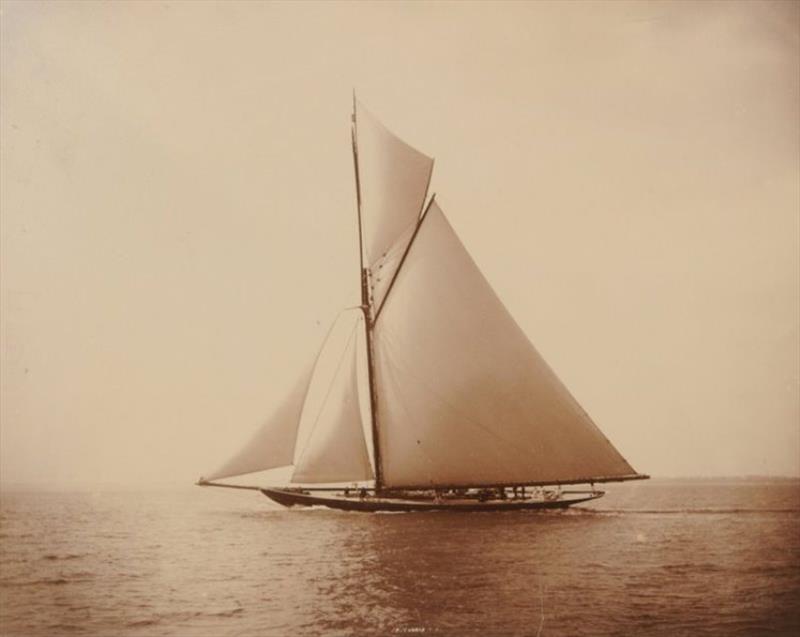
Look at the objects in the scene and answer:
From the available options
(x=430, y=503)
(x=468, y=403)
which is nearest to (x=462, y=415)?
(x=468, y=403)

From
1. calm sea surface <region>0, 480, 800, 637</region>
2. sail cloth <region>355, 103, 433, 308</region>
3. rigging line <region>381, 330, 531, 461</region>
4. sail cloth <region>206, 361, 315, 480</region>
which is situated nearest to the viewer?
calm sea surface <region>0, 480, 800, 637</region>

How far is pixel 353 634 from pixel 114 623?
3142 millimetres

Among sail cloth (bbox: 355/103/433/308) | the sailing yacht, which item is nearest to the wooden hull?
the sailing yacht

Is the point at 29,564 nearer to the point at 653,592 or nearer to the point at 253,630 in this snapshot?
the point at 253,630

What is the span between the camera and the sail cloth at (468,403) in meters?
18.6

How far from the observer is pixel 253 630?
423 inches

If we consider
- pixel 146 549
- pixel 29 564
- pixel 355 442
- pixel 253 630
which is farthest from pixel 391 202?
pixel 253 630

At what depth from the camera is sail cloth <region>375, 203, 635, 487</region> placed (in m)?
18.6

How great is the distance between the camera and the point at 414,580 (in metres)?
13.3

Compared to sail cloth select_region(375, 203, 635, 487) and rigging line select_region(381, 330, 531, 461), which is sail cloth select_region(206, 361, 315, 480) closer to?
sail cloth select_region(375, 203, 635, 487)

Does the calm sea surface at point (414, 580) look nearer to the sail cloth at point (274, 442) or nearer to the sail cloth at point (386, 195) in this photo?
the sail cloth at point (274, 442)

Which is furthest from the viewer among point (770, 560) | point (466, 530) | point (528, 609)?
point (466, 530)

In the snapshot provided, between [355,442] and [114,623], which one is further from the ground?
[355,442]

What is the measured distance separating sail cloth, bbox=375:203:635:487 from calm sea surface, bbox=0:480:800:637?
A: 4.36ft
